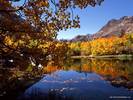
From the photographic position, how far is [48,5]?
66.2ft

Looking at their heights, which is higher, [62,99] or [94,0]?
[94,0]

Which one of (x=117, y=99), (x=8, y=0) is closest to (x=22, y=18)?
(x=8, y=0)

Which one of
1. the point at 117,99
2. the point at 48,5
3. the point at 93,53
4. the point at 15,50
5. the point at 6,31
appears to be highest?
the point at 93,53

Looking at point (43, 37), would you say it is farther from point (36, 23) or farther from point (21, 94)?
point (21, 94)

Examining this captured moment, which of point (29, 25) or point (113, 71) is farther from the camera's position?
point (113, 71)

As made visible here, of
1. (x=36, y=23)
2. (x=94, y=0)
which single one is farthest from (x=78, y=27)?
(x=36, y=23)

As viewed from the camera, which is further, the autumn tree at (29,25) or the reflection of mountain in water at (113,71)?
the reflection of mountain in water at (113,71)

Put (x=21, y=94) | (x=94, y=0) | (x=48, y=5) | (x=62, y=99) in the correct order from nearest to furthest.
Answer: (x=94, y=0) → (x=48, y=5) → (x=62, y=99) → (x=21, y=94)

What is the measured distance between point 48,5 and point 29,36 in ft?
8.82

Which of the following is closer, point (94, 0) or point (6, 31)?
point (94, 0)

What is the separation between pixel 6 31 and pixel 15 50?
54.5 inches

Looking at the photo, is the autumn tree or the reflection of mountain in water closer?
the autumn tree

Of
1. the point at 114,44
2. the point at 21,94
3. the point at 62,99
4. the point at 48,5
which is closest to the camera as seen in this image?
the point at 48,5

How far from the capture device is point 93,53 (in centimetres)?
19250
